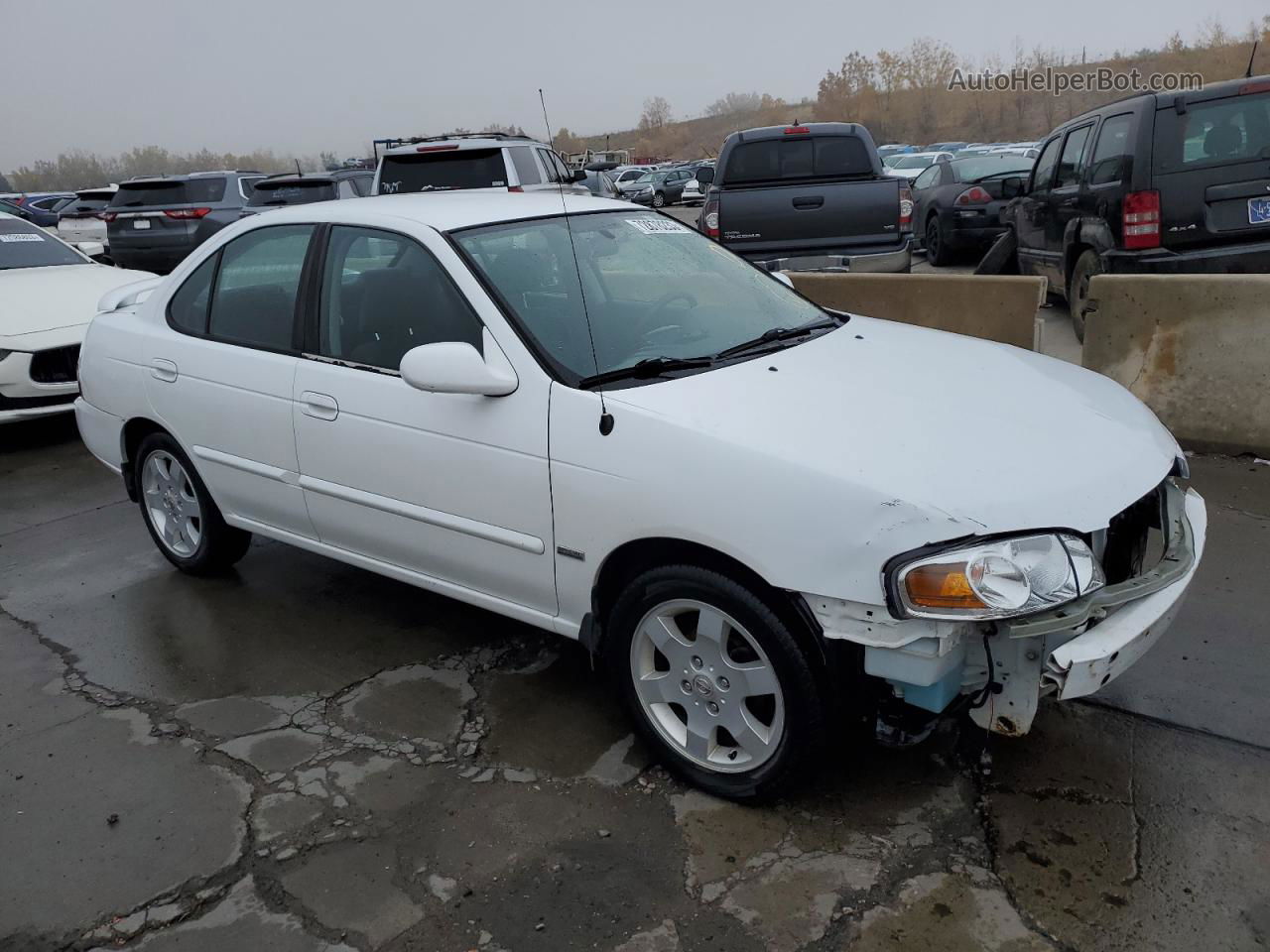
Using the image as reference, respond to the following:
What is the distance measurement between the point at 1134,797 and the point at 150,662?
3519mm

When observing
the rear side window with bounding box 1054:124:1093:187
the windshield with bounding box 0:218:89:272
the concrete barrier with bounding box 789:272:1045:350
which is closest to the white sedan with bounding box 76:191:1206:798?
the concrete barrier with bounding box 789:272:1045:350

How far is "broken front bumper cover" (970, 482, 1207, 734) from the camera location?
8.20ft

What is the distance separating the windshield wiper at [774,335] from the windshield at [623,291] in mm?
28

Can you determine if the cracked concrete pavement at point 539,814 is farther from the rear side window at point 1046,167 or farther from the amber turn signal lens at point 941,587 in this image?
the rear side window at point 1046,167

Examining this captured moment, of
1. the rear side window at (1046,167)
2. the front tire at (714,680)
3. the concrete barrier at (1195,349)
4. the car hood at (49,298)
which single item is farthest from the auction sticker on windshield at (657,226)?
the rear side window at (1046,167)

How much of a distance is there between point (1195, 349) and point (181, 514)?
207 inches

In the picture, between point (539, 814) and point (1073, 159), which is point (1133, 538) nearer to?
point (539, 814)

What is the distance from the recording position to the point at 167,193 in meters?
14.7

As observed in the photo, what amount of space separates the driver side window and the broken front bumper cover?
1.86 metres

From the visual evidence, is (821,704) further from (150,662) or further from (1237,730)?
(150,662)

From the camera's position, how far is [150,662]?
412cm

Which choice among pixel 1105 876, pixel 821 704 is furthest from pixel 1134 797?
pixel 821 704

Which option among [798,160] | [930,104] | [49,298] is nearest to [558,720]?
[49,298]

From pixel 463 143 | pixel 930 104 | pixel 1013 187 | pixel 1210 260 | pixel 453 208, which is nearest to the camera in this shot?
pixel 453 208
